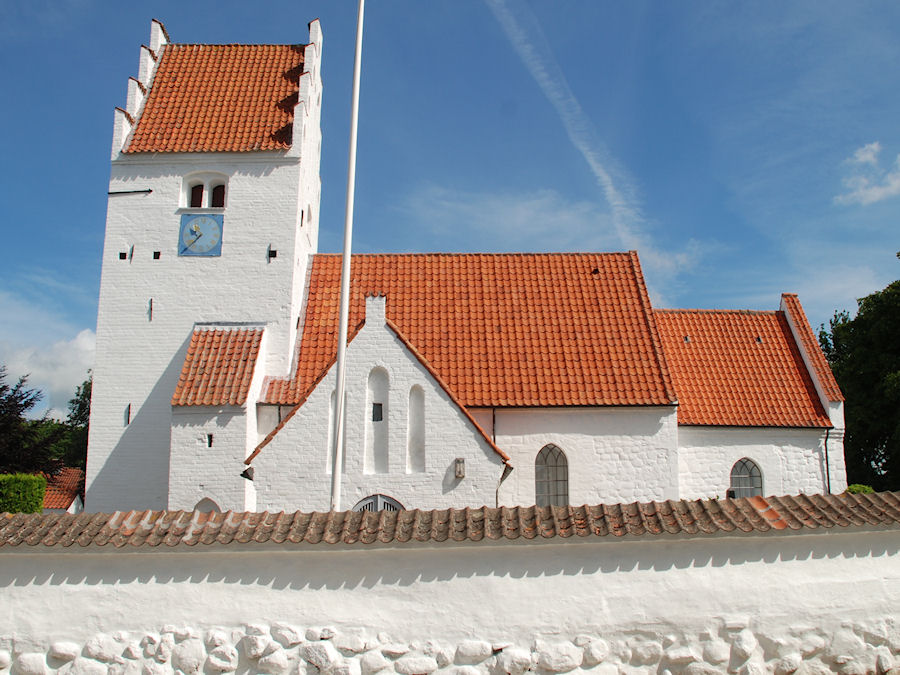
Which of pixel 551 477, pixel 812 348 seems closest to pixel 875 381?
pixel 812 348

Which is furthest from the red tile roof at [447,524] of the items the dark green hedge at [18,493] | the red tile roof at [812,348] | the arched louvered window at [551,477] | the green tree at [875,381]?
the green tree at [875,381]

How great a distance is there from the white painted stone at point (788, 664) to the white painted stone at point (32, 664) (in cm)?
634

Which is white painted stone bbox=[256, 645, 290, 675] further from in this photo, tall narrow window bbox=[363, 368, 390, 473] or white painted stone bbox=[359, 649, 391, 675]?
tall narrow window bbox=[363, 368, 390, 473]

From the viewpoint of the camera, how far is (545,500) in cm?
1468

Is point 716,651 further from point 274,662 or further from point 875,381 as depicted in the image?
point 875,381

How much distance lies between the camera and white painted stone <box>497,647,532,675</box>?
586 cm

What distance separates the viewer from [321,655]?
5840 millimetres

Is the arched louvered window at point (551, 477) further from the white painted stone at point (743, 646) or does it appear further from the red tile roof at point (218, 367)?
the white painted stone at point (743, 646)

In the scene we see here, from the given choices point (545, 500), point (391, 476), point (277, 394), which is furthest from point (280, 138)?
point (545, 500)

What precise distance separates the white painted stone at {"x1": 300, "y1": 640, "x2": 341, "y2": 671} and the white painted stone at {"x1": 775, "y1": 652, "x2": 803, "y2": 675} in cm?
382

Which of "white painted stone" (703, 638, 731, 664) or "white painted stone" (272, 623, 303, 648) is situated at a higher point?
"white painted stone" (272, 623, 303, 648)

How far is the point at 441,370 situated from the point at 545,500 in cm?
361

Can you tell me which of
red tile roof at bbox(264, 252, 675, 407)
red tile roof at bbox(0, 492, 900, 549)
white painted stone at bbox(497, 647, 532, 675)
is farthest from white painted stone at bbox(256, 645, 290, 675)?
red tile roof at bbox(264, 252, 675, 407)

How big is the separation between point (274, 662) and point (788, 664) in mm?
4442
